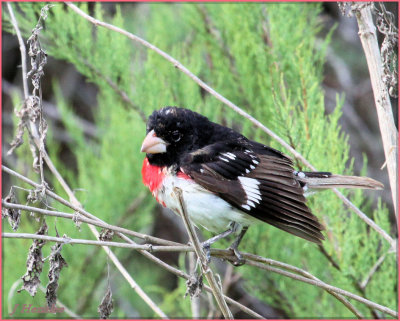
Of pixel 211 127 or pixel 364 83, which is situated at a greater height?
pixel 364 83

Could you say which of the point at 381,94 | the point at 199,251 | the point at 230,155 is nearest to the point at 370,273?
the point at 230,155

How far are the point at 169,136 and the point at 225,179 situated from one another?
275 mm

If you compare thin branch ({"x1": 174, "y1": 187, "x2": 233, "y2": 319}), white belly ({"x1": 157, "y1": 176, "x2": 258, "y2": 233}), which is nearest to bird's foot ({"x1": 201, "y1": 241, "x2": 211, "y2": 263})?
white belly ({"x1": 157, "y1": 176, "x2": 258, "y2": 233})

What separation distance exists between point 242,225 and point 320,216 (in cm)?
39

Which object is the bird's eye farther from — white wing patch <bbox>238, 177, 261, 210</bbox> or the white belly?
white wing patch <bbox>238, 177, 261, 210</bbox>

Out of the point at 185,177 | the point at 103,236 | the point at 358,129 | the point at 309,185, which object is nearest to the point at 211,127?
the point at 185,177

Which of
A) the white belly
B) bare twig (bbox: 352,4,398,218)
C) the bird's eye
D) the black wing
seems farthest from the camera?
the bird's eye

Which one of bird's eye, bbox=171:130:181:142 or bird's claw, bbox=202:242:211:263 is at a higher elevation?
bird's eye, bbox=171:130:181:142

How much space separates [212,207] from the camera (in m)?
2.02

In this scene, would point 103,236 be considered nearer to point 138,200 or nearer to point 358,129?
point 138,200

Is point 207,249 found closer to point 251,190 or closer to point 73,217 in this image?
point 251,190

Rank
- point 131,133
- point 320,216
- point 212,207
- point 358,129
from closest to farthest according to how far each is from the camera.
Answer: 1. point 212,207
2. point 320,216
3. point 131,133
4. point 358,129

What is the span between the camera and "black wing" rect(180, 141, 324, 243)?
1.91 m

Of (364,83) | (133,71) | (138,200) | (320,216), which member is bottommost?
(138,200)
